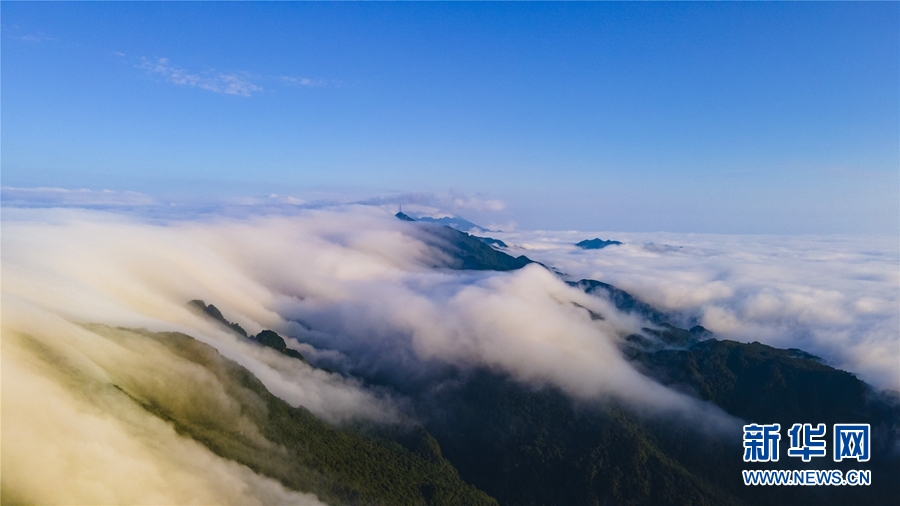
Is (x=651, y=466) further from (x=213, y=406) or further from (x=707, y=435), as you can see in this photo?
(x=213, y=406)

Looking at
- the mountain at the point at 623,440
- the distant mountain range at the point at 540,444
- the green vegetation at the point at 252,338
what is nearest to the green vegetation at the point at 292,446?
the distant mountain range at the point at 540,444

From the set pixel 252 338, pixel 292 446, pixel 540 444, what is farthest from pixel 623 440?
pixel 252 338

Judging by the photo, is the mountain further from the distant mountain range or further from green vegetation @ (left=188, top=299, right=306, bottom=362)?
green vegetation @ (left=188, top=299, right=306, bottom=362)

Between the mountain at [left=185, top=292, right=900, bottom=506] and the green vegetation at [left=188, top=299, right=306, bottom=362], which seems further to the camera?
the green vegetation at [left=188, top=299, right=306, bottom=362]

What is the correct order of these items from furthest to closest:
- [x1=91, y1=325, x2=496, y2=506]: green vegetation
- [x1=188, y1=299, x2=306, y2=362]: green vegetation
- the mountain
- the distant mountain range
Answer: [x1=188, y1=299, x2=306, y2=362]: green vegetation < the mountain < the distant mountain range < [x1=91, y1=325, x2=496, y2=506]: green vegetation

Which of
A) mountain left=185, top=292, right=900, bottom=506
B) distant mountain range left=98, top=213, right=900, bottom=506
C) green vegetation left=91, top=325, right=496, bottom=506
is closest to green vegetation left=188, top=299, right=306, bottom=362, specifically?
distant mountain range left=98, top=213, right=900, bottom=506

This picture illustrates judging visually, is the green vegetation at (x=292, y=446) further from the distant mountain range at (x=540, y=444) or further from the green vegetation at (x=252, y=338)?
the green vegetation at (x=252, y=338)

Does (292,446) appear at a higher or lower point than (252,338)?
lower

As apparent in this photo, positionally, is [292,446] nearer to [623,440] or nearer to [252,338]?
[252,338]
